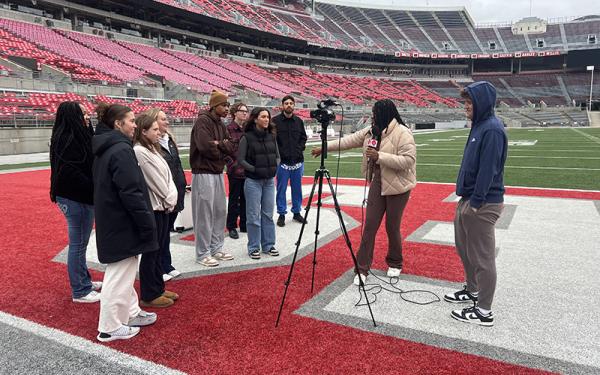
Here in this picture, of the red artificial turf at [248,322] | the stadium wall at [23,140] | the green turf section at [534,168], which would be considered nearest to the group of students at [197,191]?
the red artificial turf at [248,322]

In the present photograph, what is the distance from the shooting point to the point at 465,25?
75.8 metres

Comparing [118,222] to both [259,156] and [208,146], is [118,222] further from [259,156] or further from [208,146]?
[259,156]

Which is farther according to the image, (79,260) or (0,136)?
(0,136)

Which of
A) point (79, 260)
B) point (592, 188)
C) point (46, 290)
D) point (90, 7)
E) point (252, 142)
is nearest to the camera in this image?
point (79, 260)

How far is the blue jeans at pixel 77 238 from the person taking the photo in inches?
143

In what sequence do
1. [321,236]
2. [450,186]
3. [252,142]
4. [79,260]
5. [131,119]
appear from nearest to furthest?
[131,119], [79,260], [252,142], [321,236], [450,186]

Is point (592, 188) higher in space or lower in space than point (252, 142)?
lower

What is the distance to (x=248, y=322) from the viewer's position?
327 cm

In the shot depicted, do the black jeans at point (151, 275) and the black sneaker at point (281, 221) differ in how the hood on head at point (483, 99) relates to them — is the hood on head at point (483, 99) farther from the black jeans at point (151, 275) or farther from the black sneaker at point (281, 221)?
the black sneaker at point (281, 221)

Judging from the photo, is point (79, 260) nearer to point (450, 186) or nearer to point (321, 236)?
point (321, 236)

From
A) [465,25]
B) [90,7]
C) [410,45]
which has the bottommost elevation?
[90,7]

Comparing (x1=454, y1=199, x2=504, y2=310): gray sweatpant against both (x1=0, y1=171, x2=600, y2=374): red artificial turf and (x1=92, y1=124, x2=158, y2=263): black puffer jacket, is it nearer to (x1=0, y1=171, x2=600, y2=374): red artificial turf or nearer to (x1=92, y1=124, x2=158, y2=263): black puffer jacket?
(x1=0, y1=171, x2=600, y2=374): red artificial turf

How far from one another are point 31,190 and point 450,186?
412 inches

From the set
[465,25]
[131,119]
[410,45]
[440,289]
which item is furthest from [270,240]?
[465,25]
